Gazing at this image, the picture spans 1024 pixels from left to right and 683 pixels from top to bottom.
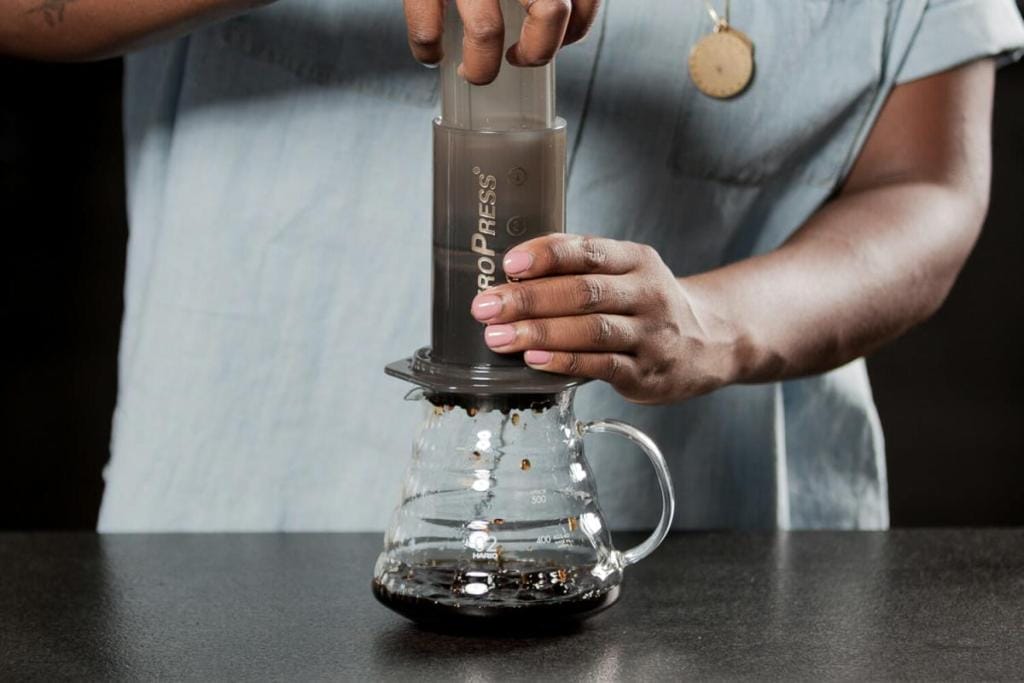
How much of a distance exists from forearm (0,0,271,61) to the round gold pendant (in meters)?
0.39

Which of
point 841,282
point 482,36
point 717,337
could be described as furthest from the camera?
point 841,282

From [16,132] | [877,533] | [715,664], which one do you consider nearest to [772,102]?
[877,533]

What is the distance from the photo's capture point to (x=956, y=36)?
1.23 metres

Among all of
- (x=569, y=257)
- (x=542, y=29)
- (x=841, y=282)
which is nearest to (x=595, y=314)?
(x=569, y=257)

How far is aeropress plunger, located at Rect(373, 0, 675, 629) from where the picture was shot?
2.62ft

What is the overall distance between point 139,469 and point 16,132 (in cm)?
117

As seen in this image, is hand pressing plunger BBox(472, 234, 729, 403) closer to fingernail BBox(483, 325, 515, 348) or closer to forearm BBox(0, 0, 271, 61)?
fingernail BBox(483, 325, 515, 348)

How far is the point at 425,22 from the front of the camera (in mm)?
790

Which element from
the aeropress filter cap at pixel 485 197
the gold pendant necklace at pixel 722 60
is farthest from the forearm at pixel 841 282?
the aeropress filter cap at pixel 485 197

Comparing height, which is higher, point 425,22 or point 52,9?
point 52,9

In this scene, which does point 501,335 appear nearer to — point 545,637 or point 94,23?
point 545,637

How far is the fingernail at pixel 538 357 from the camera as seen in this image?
812 millimetres

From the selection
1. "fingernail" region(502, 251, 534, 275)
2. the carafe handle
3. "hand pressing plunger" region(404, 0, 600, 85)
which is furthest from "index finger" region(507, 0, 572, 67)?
the carafe handle

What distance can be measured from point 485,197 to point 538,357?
92 mm
